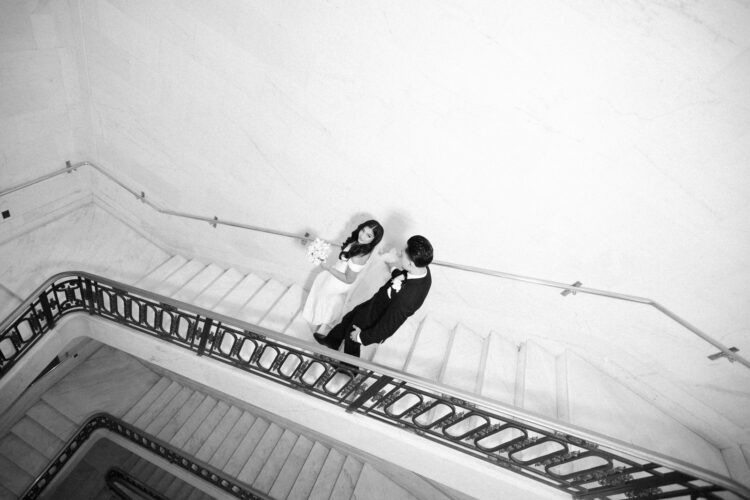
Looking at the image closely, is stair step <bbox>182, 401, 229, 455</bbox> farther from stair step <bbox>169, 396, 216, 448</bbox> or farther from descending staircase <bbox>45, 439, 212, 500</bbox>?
descending staircase <bbox>45, 439, 212, 500</bbox>

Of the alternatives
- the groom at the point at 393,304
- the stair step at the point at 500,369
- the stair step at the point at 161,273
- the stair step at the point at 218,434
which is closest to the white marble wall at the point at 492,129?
the stair step at the point at 500,369

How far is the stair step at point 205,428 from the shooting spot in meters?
7.24

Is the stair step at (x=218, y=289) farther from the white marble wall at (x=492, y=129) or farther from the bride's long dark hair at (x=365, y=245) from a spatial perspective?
the bride's long dark hair at (x=365, y=245)

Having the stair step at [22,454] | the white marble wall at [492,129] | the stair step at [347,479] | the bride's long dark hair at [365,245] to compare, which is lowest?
the stair step at [22,454]

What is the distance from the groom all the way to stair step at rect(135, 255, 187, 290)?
329 centimetres

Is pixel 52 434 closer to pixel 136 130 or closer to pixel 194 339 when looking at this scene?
pixel 194 339

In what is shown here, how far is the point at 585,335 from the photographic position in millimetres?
3938

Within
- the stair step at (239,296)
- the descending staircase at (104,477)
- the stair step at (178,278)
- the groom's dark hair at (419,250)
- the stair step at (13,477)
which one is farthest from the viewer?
the descending staircase at (104,477)

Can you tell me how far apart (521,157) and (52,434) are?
9.73 m

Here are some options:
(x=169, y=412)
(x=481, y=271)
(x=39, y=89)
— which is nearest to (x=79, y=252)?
(x=39, y=89)

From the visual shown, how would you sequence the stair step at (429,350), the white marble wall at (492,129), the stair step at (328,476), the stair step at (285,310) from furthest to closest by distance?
the stair step at (328,476), the stair step at (285,310), the stair step at (429,350), the white marble wall at (492,129)

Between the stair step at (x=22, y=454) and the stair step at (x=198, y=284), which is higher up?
the stair step at (x=198, y=284)

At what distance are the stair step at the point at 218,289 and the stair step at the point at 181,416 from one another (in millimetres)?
4283

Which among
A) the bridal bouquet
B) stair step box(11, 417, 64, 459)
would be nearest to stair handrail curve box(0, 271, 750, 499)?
the bridal bouquet
